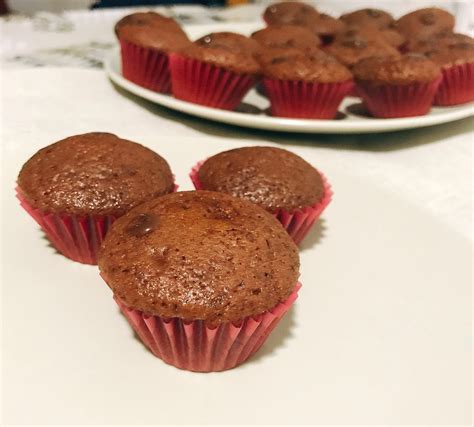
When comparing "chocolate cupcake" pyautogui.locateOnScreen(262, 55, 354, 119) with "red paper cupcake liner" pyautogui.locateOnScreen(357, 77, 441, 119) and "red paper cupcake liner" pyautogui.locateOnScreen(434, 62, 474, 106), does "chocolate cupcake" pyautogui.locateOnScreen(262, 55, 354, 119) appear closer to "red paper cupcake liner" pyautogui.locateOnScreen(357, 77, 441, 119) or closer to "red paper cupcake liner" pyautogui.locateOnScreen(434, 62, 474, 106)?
"red paper cupcake liner" pyautogui.locateOnScreen(357, 77, 441, 119)

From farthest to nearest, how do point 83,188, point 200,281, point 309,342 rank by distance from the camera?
point 83,188 < point 309,342 < point 200,281

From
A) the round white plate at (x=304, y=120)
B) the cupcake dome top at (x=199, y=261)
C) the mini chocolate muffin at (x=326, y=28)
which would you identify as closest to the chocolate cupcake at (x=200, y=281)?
the cupcake dome top at (x=199, y=261)

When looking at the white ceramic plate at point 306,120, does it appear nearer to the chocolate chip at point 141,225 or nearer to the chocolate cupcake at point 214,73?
the chocolate cupcake at point 214,73

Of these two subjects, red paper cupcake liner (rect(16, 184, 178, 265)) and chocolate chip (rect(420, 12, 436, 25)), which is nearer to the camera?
red paper cupcake liner (rect(16, 184, 178, 265))

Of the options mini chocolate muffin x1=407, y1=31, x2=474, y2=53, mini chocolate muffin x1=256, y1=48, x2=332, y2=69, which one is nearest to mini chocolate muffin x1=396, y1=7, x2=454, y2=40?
mini chocolate muffin x1=407, y1=31, x2=474, y2=53

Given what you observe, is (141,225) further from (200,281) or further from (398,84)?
(398,84)

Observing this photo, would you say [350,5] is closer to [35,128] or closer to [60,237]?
[35,128]

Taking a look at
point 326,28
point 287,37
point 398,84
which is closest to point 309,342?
point 398,84
